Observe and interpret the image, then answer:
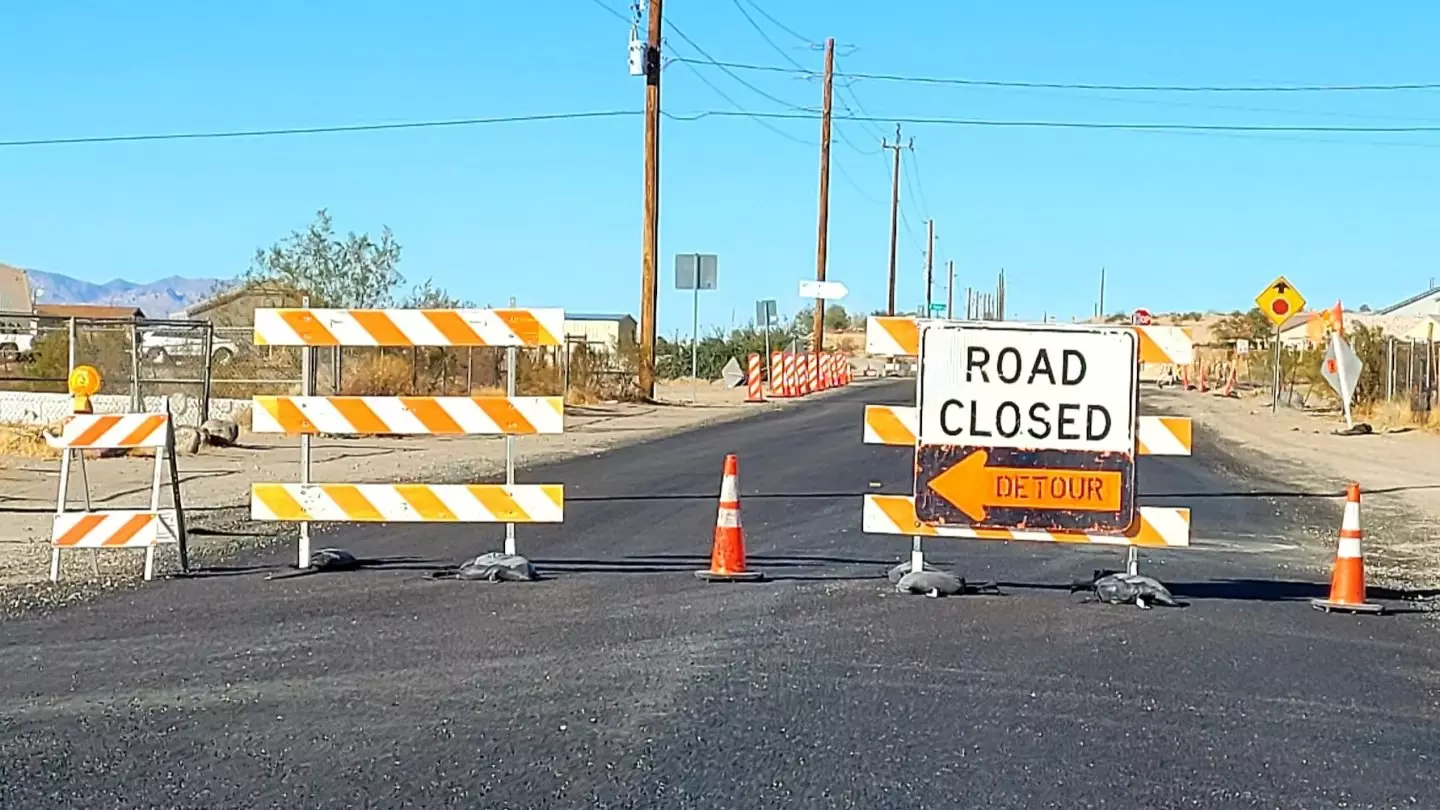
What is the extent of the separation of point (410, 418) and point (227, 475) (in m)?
9.47

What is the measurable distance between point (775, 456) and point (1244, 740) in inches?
681

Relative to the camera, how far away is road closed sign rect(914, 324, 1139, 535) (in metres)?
10.3

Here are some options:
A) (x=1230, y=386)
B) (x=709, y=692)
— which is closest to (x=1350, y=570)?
(x=709, y=692)

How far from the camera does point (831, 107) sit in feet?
204

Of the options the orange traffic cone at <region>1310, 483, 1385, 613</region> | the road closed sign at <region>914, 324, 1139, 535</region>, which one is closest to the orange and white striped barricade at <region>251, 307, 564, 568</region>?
the road closed sign at <region>914, 324, 1139, 535</region>

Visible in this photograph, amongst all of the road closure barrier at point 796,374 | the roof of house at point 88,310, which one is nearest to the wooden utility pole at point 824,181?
the road closure barrier at point 796,374

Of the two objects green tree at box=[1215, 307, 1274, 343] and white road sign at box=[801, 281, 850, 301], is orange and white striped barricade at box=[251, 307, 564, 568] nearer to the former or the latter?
white road sign at box=[801, 281, 850, 301]

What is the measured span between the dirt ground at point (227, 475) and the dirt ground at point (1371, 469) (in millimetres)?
8161

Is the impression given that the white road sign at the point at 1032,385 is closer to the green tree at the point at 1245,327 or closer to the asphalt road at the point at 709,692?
the asphalt road at the point at 709,692

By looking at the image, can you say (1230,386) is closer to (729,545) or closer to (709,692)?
(729,545)

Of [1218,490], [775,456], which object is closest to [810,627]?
[1218,490]

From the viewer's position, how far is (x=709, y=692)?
7.52m

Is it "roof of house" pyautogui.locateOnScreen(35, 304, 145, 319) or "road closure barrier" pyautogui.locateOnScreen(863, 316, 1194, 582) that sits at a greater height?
"roof of house" pyautogui.locateOnScreen(35, 304, 145, 319)

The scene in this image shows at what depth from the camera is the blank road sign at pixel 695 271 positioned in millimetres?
42094
